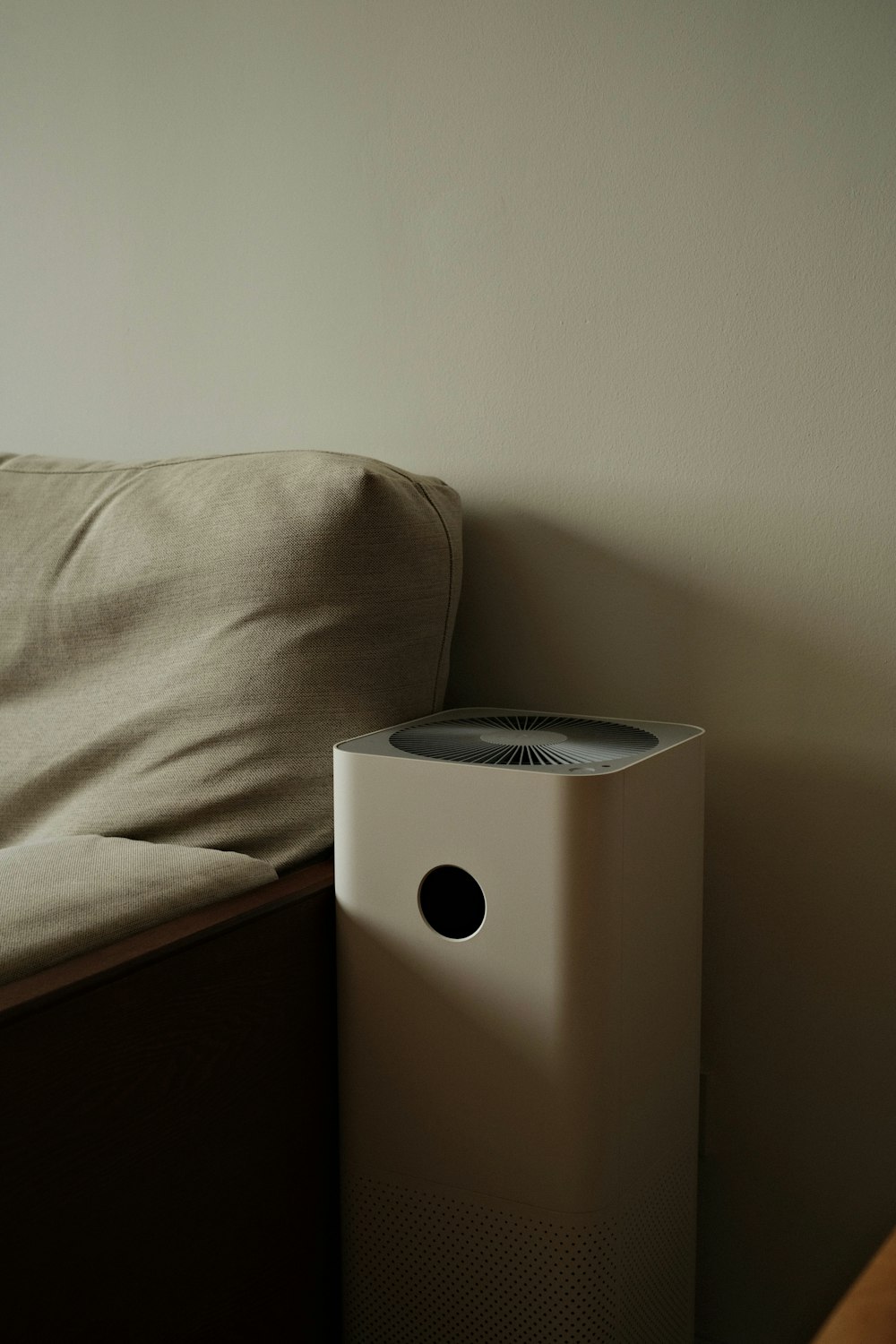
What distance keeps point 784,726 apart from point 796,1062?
15.5 inches

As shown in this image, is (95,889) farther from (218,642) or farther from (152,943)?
(218,642)

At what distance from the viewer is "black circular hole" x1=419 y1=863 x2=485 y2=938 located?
1025mm

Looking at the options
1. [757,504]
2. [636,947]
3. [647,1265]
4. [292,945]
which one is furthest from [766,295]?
[647,1265]

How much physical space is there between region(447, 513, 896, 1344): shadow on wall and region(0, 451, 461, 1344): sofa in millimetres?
241

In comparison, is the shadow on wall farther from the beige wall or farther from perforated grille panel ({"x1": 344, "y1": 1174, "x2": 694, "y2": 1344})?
perforated grille panel ({"x1": 344, "y1": 1174, "x2": 694, "y2": 1344})

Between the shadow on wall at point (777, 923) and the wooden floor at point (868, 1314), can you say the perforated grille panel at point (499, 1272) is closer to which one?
the shadow on wall at point (777, 923)

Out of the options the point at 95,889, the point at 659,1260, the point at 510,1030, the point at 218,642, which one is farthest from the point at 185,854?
the point at 659,1260

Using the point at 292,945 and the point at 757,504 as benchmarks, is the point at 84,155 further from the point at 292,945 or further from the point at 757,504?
the point at 292,945

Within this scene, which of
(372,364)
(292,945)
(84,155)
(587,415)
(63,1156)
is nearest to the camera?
(63,1156)

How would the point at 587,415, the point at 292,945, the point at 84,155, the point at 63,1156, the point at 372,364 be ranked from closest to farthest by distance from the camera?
the point at 63,1156 → the point at 292,945 → the point at 587,415 → the point at 372,364 → the point at 84,155

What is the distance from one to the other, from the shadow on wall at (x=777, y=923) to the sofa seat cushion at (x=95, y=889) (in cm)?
54

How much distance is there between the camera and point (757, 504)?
125 centimetres

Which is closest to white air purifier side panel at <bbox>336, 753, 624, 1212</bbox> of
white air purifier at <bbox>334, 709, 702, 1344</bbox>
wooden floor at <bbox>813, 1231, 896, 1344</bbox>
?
white air purifier at <bbox>334, 709, 702, 1344</bbox>

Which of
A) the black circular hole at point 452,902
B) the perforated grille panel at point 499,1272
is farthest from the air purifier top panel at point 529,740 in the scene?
the perforated grille panel at point 499,1272
